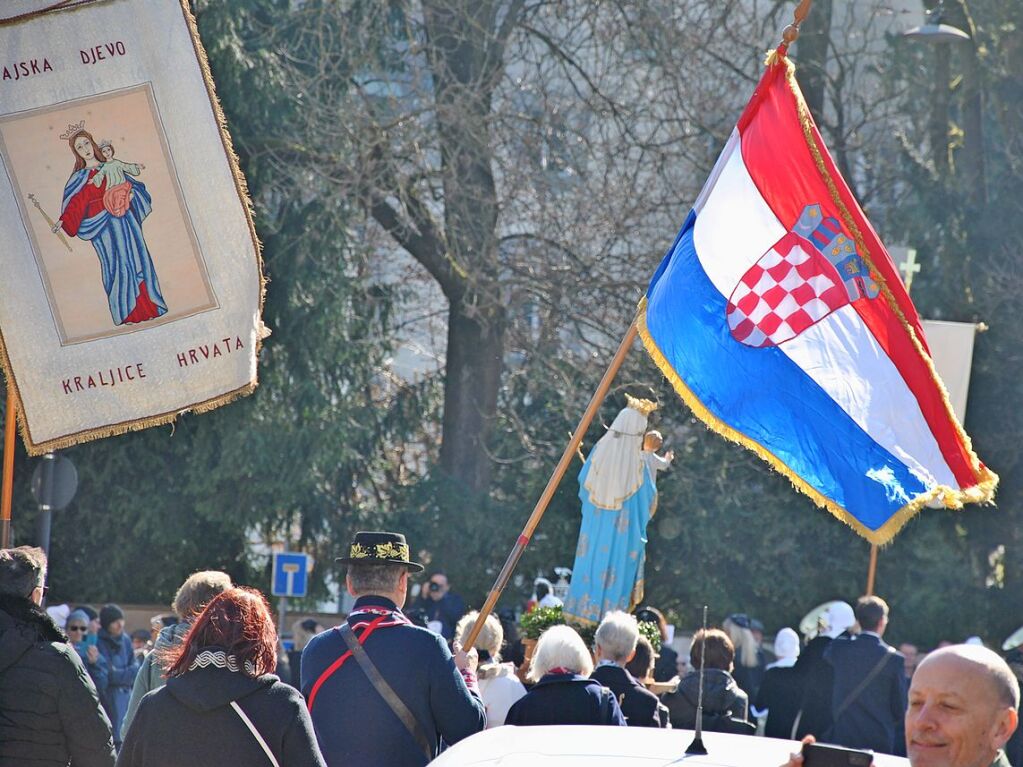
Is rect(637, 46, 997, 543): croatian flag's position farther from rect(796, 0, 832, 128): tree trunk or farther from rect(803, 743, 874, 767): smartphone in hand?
rect(796, 0, 832, 128): tree trunk

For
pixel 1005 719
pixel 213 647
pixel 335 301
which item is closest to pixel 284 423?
pixel 335 301

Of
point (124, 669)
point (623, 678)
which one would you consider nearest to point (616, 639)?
point (623, 678)

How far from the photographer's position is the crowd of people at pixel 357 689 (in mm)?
3455

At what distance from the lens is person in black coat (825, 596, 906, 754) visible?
28.5 ft

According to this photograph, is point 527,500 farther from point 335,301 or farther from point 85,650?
point 85,650

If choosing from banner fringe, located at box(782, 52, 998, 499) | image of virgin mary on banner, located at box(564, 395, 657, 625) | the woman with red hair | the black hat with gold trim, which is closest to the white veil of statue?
image of virgin mary on banner, located at box(564, 395, 657, 625)

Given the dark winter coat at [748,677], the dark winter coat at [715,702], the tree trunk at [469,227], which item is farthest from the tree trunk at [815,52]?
the dark winter coat at [715,702]

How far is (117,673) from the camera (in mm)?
13328

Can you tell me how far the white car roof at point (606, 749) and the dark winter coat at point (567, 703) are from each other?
7.54ft

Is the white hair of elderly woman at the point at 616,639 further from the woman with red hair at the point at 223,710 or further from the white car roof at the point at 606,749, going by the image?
the white car roof at the point at 606,749

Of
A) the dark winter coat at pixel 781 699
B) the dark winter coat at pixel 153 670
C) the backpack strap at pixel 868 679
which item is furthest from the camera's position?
the dark winter coat at pixel 781 699

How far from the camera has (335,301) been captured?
20.6 metres

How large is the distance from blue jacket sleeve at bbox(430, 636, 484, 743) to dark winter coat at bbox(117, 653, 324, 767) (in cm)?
107

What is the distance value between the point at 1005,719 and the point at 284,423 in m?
17.3
